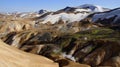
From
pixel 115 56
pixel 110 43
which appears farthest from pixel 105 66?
pixel 110 43

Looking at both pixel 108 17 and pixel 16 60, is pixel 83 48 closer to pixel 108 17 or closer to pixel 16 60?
pixel 16 60

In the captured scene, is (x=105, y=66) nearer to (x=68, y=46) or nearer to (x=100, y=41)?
(x=100, y=41)

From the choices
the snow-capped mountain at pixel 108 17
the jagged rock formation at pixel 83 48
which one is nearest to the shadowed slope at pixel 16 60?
the jagged rock formation at pixel 83 48

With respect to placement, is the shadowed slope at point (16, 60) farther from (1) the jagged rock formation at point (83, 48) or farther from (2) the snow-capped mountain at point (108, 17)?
(2) the snow-capped mountain at point (108, 17)

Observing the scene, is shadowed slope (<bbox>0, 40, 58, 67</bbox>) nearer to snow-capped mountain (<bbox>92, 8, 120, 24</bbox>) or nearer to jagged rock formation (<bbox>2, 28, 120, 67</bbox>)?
jagged rock formation (<bbox>2, 28, 120, 67</bbox>)

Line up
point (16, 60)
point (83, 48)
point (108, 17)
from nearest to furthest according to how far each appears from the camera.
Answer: point (16, 60) < point (83, 48) < point (108, 17)

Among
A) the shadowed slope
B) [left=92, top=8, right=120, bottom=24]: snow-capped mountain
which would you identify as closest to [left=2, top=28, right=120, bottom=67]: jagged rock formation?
the shadowed slope

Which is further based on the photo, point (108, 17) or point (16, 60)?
point (108, 17)

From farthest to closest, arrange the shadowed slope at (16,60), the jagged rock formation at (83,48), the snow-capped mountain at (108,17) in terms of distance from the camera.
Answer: the snow-capped mountain at (108,17)
the jagged rock formation at (83,48)
the shadowed slope at (16,60)

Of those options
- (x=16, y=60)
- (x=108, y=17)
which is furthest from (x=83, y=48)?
(x=108, y=17)

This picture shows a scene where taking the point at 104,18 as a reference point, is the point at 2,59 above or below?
above

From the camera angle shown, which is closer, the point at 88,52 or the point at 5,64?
the point at 5,64
